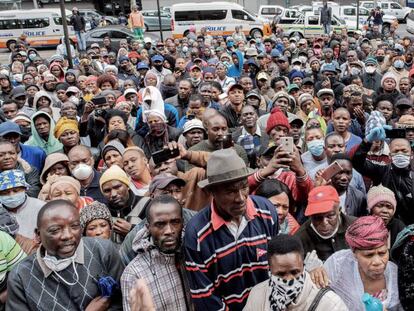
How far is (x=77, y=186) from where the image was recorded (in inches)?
171

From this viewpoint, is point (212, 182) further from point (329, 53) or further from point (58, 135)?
point (329, 53)

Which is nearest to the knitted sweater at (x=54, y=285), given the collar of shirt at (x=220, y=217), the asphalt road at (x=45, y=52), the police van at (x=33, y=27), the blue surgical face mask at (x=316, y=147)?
the collar of shirt at (x=220, y=217)

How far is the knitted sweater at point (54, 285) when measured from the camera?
2.81m

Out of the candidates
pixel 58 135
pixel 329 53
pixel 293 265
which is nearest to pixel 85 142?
pixel 58 135

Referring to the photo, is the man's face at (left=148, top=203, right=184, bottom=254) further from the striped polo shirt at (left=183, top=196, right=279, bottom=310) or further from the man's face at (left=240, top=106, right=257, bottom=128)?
the man's face at (left=240, top=106, right=257, bottom=128)

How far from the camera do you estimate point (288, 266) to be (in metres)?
2.53

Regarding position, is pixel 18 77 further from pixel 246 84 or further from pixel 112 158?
pixel 112 158

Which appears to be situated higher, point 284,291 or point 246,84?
point 284,291

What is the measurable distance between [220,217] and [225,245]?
163mm

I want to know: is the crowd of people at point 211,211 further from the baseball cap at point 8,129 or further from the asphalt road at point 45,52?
the asphalt road at point 45,52

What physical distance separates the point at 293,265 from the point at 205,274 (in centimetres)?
53

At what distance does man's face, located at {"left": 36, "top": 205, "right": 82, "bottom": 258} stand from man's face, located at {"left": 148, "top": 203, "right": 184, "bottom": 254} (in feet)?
1.56

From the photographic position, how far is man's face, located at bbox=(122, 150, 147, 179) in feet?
15.1

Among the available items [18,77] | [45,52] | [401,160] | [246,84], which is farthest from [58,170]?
[45,52]
